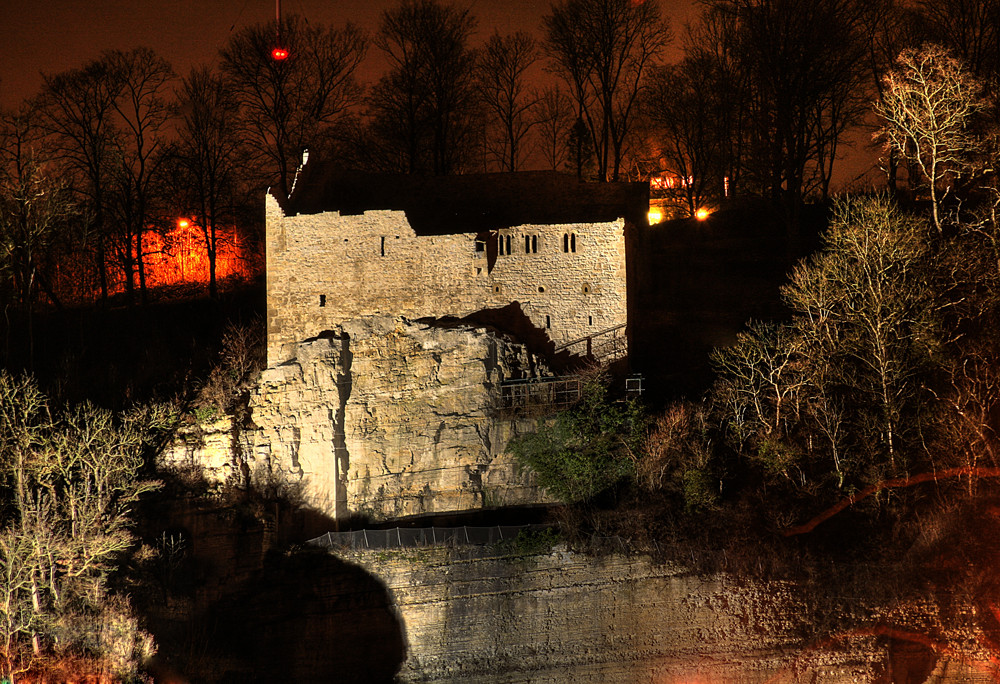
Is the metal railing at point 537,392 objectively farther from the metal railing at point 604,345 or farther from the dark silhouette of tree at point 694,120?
the dark silhouette of tree at point 694,120

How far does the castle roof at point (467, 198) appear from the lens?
3356 centimetres

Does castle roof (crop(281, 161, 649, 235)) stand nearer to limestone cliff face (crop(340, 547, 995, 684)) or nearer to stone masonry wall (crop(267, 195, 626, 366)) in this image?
stone masonry wall (crop(267, 195, 626, 366))

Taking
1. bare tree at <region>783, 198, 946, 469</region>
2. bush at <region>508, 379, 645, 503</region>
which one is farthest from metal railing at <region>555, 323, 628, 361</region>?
bare tree at <region>783, 198, 946, 469</region>

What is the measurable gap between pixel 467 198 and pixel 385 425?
8.74m

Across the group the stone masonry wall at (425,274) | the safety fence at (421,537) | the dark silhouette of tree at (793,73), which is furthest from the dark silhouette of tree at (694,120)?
the safety fence at (421,537)

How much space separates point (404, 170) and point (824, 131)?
18487 mm

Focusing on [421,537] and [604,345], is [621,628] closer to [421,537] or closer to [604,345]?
[421,537]

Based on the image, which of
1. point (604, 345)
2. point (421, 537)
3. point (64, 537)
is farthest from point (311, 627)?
point (604, 345)

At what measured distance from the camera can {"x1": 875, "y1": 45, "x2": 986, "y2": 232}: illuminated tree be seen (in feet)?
93.0

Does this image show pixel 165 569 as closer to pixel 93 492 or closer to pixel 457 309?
pixel 93 492

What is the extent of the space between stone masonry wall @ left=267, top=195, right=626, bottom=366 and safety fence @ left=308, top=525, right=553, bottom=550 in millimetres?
6683

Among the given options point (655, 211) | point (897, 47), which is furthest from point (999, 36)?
point (655, 211)

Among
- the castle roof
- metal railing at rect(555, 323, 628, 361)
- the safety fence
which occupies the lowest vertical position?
the safety fence

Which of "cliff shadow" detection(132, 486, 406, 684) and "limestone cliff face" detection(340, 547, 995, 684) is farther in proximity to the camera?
"cliff shadow" detection(132, 486, 406, 684)
